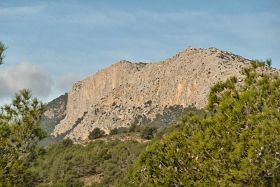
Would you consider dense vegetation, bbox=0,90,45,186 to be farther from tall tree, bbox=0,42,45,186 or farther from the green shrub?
the green shrub

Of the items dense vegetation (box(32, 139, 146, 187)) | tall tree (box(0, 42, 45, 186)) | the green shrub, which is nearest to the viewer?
tall tree (box(0, 42, 45, 186))

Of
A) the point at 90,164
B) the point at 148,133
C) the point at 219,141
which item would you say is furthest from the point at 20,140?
the point at 148,133

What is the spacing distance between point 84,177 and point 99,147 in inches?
867

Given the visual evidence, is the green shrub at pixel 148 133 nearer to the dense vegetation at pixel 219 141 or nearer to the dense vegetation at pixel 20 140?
the dense vegetation at pixel 219 141

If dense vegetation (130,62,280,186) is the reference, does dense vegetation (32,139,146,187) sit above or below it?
below

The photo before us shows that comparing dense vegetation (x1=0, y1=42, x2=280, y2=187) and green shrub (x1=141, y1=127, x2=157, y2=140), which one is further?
green shrub (x1=141, y1=127, x2=157, y2=140)

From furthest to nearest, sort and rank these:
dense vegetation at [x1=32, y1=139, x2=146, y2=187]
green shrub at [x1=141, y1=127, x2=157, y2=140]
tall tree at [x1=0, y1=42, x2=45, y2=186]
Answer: green shrub at [x1=141, y1=127, x2=157, y2=140], dense vegetation at [x1=32, y1=139, x2=146, y2=187], tall tree at [x1=0, y1=42, x2=45, y2=186]

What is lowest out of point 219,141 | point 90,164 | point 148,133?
point 90,164

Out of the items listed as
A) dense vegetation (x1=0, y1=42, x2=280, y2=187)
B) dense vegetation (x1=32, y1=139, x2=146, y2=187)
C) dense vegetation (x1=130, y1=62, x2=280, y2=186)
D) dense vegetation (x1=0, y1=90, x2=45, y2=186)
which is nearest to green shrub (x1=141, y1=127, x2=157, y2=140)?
dense vegetation (x1=32, y1=139, x2=146, y2=187)

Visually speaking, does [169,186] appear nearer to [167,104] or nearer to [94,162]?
[94,162]

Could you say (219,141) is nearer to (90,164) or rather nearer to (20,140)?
(20,140)

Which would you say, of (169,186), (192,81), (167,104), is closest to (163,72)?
(167,104)

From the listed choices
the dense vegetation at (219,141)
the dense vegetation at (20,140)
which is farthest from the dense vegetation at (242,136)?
the dense vegetation at (20,140)

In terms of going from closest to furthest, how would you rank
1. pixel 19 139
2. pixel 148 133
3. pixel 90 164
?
pixel 19 139, pixel 90 164, pixel 148 133
